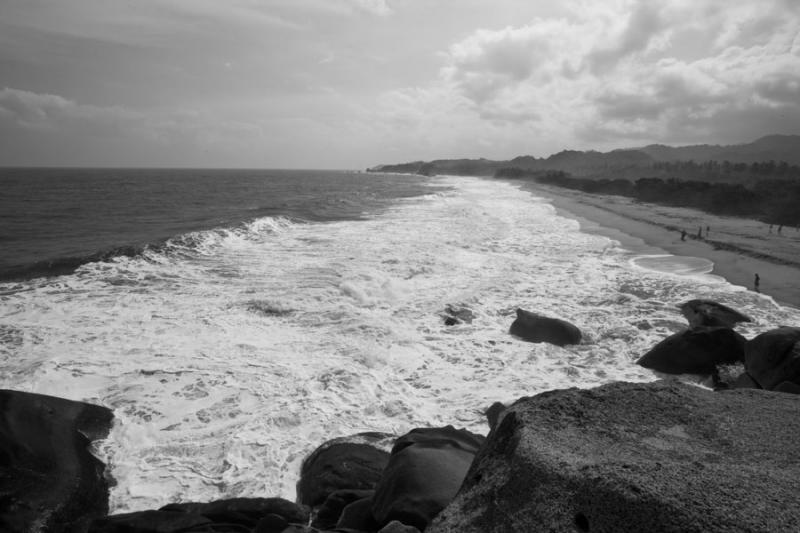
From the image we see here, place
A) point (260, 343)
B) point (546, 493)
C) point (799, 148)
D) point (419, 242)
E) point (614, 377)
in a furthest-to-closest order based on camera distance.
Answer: point (799, 148) → point (419, 242) → point (260, 343) → point (614, 377) → point (546, 493)

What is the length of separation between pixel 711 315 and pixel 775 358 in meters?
3.39

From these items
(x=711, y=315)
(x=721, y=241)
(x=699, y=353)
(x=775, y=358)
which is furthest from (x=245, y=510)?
(x=721, y=241)

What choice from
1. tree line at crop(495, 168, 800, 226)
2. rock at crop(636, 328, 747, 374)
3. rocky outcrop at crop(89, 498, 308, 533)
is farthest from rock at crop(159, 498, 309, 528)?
tree line at crop(495, 168, 800, 226)

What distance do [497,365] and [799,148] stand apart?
19328cm

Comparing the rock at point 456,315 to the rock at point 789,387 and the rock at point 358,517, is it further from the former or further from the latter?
the rock at point 358,517

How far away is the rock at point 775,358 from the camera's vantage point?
7051 millimetres

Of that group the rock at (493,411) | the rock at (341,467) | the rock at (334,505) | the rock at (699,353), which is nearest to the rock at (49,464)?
the rock at (341,467)

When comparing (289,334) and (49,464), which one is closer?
(49,464)

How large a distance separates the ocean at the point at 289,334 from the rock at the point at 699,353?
56cm

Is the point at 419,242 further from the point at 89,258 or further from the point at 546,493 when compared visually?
the point at 546,493

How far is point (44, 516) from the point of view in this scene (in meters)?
4.86

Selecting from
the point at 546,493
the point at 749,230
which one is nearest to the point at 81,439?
the point at 546,493

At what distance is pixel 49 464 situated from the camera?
18.2 feet

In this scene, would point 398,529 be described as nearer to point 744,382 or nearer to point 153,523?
point 153,523
